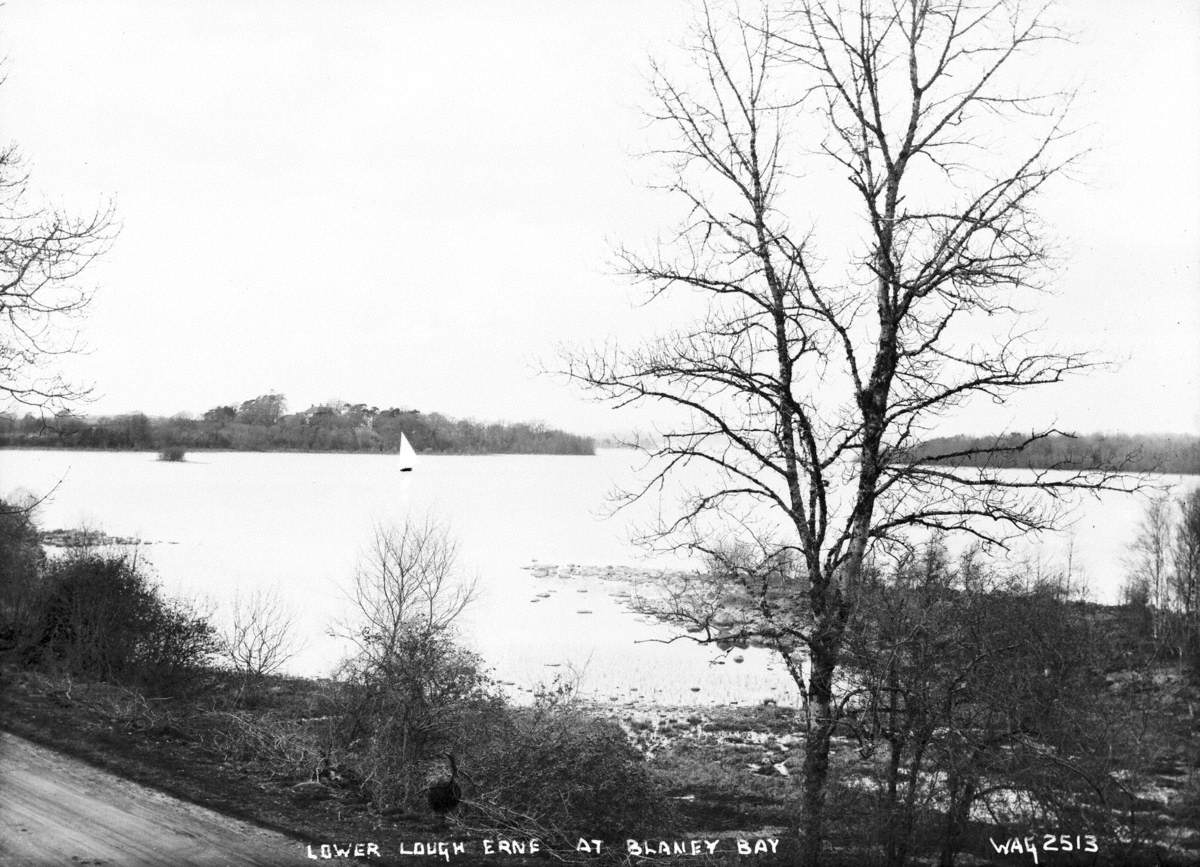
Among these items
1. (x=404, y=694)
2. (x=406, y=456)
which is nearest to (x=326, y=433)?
(x=406, y=456)

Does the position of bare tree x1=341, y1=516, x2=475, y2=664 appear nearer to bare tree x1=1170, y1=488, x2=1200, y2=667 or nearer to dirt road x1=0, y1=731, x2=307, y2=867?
dirt road x1=0, y1=731, x2=307, y2=867

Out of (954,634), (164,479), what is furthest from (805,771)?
(164,479)

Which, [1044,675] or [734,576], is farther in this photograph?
[1044,675]

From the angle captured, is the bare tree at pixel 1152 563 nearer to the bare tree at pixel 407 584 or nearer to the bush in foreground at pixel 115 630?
the bare tree at pixel 407 584

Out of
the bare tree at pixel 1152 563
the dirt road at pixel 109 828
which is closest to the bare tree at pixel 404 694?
the dirt road at pixel 109 828

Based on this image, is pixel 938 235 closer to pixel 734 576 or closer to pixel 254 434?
pixel 734 576

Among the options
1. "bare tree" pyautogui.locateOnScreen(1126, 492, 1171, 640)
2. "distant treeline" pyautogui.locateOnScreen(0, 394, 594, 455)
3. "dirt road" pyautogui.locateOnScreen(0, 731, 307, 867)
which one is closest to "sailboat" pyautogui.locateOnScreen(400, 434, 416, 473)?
"distant treeline" pyautogui.locateOnScreen(0, 394, 594, 455)
